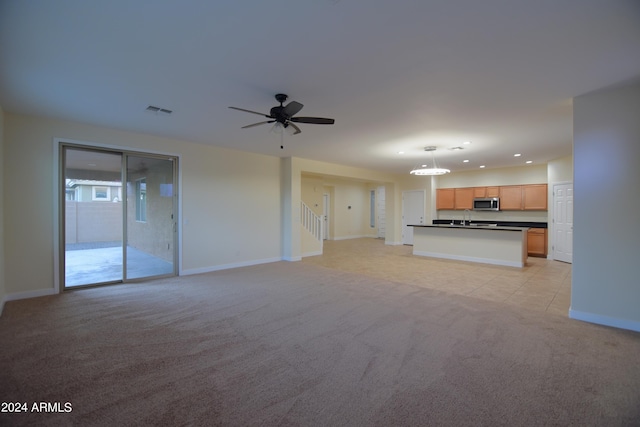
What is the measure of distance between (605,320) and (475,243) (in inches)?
157

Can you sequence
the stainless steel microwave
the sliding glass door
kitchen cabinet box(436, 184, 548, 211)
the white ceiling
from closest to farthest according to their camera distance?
the white ceiling
the sliding glass door
kitchen cabinet box(436, 184, 548, 211)
the stainless steel microwave

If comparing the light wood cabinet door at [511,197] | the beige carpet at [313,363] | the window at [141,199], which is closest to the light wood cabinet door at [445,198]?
the light wood cabinet door at [511,197]

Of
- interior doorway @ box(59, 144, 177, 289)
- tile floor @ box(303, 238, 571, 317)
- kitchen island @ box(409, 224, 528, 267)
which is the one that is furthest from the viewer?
kitchen island @ box(409, 224, 528, 267)

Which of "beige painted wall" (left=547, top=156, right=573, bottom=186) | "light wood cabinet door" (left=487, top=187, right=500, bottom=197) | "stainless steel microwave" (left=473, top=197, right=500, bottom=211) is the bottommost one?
"stainless steel microwave" (left=473, top=197, right=500, bottom=211)

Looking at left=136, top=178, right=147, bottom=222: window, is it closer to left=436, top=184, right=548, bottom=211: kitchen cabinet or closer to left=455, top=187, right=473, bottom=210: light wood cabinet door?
left=436, top=184, right=548, bottom=211: kitchen cabinet

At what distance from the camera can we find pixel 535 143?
543cm

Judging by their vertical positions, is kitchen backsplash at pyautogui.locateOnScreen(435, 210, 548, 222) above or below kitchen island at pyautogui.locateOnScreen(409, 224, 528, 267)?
above

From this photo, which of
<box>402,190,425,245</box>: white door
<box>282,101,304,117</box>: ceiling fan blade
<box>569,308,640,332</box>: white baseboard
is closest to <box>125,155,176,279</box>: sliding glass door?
<box>282,101,304,117</box>: ceiling fan blade

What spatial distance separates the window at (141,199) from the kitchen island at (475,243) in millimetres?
6943

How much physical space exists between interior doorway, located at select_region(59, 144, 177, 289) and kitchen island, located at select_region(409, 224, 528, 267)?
20.7 feet

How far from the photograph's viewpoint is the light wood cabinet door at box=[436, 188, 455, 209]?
9.61 meters

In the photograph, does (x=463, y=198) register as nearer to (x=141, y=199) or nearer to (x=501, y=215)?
(x=501, y=215)

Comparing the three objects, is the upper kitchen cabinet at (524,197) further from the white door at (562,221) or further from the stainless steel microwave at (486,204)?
the white door at (562,221)

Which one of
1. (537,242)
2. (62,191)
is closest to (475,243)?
(537,242)
